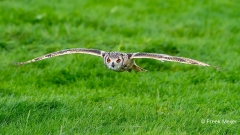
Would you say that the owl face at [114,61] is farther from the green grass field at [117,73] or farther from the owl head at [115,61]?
the green grass field at [117,73]

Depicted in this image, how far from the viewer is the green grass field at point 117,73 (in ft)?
24.6

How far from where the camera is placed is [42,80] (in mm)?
9375

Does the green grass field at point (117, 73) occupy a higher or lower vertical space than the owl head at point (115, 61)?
lower

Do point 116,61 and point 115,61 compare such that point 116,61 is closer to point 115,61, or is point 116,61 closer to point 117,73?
point 115,61

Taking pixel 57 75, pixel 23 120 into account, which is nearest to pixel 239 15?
pixel 57 75

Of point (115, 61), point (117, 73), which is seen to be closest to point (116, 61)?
point (115, 61)

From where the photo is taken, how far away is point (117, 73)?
9758 mm

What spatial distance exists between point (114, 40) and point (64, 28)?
1253 mm

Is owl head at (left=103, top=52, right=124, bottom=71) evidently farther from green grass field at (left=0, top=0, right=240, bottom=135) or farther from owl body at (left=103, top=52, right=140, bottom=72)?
green grass field at (left=0, top=0, right=240, bottom=135)

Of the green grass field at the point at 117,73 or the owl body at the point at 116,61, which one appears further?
the owl body at the point at 116,61

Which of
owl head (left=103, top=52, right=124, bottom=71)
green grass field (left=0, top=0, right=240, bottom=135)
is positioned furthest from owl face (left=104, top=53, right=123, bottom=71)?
green grass field (left=0, top=0, right=240, bottom=135)

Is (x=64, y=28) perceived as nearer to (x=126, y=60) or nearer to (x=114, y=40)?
(x=114, y=40)

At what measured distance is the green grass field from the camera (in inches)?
295

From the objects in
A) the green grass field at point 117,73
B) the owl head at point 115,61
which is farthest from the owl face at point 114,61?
the green grass field at point 117,73
